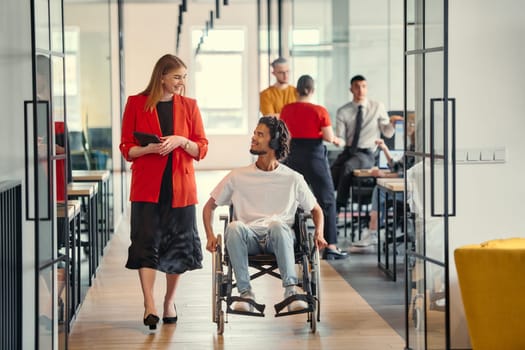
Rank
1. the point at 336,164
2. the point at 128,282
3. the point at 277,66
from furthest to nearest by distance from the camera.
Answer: the point at 336,164
the point at 277,66
the point at 128,282

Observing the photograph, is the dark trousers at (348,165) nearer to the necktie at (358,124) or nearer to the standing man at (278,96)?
the necktie at (358,124)

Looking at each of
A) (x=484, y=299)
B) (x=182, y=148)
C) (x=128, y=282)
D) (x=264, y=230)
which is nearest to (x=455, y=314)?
(x=484, y=299)

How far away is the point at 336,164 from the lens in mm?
10000

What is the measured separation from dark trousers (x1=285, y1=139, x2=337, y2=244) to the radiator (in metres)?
4.34

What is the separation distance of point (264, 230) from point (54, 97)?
163 centimetres

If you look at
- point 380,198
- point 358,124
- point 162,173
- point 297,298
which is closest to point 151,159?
point 162,173

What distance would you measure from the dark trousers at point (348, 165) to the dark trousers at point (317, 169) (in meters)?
0.86

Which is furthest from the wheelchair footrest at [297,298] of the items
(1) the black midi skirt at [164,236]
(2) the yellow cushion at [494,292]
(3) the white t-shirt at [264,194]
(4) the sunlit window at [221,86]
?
(4) the sunlit window at [221,86]

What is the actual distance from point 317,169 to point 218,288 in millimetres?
3098

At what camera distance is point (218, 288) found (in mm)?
5789

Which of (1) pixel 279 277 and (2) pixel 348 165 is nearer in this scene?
(1) pixel 279 277

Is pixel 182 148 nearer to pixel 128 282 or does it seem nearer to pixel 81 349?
pixel 81 349

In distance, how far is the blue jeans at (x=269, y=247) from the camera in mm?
5844

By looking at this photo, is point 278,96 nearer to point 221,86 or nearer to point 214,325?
point 214,325
